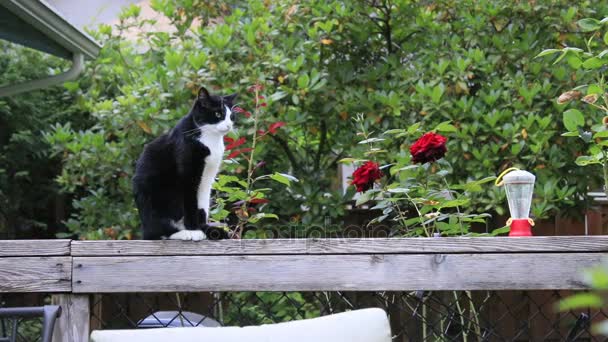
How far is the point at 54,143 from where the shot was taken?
430 centimetres

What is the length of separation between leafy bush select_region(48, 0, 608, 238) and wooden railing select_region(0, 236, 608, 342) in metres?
2.03

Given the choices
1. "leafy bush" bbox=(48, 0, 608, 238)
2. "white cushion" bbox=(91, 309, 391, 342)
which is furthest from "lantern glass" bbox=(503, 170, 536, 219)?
"leafy bush" bbox=(48, 0, 608, 238)

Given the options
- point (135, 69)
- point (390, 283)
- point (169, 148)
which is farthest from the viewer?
point (135, 69)

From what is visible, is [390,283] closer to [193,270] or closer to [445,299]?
[193,270]

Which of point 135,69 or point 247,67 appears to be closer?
point 247,67

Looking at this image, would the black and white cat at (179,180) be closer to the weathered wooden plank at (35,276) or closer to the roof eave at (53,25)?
the weathered wooden plank at (35,276)

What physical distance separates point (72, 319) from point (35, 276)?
0.39ft

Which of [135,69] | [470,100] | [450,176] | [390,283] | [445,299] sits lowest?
[445,299]

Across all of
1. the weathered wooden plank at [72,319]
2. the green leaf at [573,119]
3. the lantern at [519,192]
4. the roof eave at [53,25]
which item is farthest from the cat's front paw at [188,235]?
the roof eave at [53,25]

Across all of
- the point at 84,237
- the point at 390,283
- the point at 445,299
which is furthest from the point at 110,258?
the point at 84,237

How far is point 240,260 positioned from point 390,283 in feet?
1.04

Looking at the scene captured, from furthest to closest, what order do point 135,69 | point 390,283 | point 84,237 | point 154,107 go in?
point 135,69
point 84,237
point 154,107
point 390,283

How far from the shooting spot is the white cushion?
4.14 feet

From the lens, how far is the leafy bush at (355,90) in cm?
379
